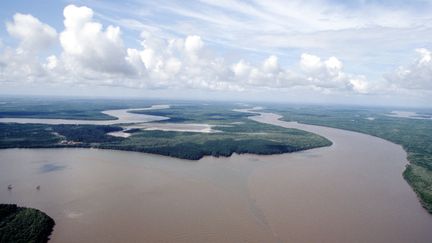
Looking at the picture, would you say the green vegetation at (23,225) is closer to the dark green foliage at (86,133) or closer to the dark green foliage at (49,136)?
the dark green foliage at (49,136)

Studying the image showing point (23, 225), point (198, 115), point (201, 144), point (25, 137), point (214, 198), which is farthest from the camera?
point (198, 115)

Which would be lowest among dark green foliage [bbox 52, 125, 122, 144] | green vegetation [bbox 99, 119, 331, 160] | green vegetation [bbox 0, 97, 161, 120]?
A: green vegetation [bbox 99, 119, 331, 160]

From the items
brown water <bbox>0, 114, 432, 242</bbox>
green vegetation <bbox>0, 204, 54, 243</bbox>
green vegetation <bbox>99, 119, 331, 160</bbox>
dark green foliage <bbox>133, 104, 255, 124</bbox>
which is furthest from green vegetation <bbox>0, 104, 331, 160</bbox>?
dark green foliage <bbox>133, 104, 255, 124</bbox>

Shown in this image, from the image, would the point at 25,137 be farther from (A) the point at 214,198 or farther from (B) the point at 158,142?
(A) the point at 214,198

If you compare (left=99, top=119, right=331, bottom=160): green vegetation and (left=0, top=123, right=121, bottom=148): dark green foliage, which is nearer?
(left=99, top=119, right=331, bottom=160): green vegetation

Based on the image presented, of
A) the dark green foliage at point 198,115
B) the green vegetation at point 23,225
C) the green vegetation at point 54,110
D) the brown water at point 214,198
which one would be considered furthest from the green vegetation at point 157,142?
the dark green foliage at point 198,115

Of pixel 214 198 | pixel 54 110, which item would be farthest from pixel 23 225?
pixel 54 110

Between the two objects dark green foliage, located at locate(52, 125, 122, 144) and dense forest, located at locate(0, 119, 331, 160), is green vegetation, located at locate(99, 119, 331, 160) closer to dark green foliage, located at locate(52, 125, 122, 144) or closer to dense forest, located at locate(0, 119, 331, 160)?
dense forest, located at locate(0, 119, 331, 160)
